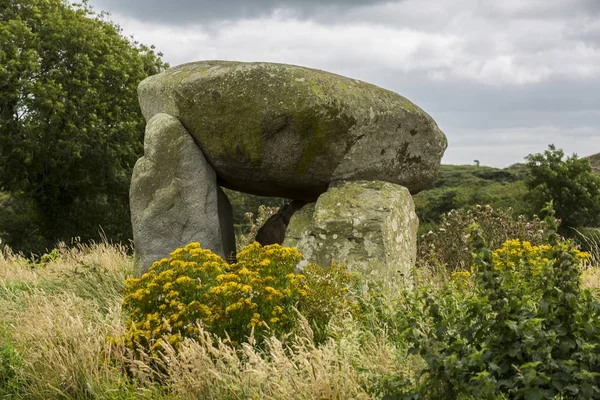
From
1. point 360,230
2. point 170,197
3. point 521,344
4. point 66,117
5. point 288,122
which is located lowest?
point 521,344

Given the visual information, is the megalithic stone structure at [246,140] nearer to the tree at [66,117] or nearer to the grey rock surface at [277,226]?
the grey rock surface at [277,226]

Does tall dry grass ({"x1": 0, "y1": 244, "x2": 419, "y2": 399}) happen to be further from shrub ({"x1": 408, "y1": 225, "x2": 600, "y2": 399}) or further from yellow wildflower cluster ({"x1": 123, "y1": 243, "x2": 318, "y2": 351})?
shrub ({"x1": 408, "y1": 225, "x2": 600, "y2": 399})

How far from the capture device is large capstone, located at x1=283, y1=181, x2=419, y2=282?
7.99 meters

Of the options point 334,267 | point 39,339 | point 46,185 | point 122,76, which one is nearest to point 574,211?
point 122,76

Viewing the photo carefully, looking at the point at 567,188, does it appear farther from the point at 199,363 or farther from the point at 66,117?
the point at 199,363

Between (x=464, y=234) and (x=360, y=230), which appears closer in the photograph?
(x=360, y=230)

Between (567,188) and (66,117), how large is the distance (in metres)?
19.6

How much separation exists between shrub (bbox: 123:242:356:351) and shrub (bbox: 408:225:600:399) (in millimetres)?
1754

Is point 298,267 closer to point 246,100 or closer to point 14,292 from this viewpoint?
point 246,100

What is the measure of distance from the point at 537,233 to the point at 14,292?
8604 mm

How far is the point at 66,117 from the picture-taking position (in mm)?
18125

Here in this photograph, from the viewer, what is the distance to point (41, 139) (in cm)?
1792

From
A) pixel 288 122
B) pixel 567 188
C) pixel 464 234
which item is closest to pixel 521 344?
pixel 288 122

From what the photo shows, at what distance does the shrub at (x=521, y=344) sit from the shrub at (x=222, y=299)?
1754mm
